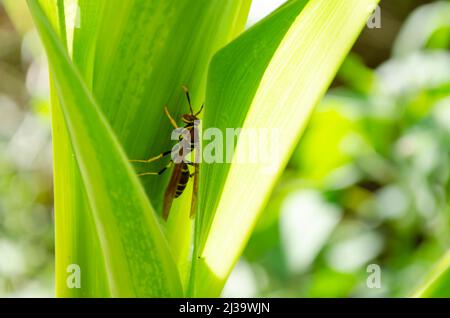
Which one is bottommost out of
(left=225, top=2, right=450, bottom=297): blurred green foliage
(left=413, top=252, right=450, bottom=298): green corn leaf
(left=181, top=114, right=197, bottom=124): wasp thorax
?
(left=413, top=252, right=450, bottom=298): green corn leaf

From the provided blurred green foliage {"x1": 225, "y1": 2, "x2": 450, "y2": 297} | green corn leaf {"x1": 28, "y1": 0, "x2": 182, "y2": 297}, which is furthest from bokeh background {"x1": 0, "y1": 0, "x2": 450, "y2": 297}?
green corn leaf {"x1": 28, "y1": 0, "x2": 182, "y2": 297}

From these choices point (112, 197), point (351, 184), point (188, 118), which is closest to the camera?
point (112, 197)

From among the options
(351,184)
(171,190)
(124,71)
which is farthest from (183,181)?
(351,184)

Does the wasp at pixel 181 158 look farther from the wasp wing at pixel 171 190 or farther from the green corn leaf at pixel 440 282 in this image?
the green corn leaf at pixel 440 282

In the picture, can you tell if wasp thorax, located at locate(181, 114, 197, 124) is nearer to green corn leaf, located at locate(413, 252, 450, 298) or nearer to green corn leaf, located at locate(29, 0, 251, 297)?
green corn leaf, located at locate(29, 0, 251, 297)

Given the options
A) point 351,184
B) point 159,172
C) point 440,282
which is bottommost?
point 440,282

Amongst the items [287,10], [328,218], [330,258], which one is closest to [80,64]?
[287,10]

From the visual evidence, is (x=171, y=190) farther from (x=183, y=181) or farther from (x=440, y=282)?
(x=440, y=282)

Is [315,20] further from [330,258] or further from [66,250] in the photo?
[330,258]
